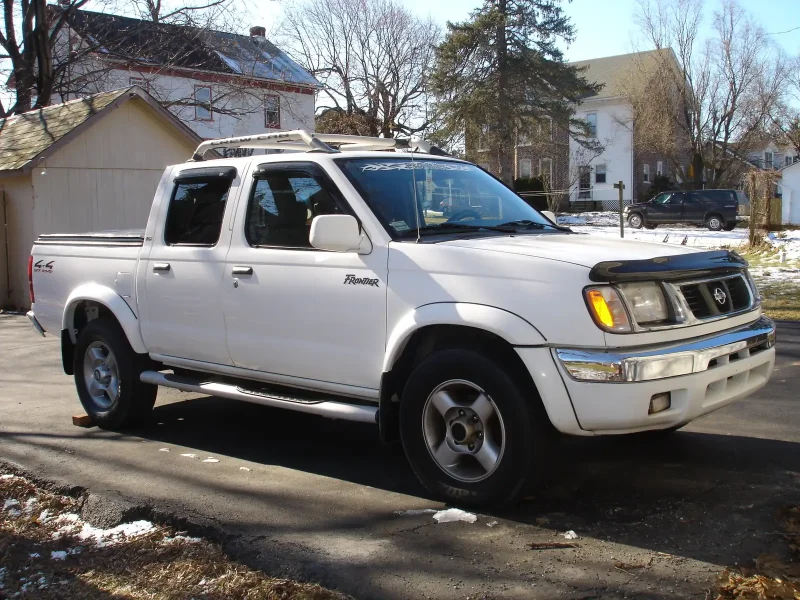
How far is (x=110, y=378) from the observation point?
6754 mm

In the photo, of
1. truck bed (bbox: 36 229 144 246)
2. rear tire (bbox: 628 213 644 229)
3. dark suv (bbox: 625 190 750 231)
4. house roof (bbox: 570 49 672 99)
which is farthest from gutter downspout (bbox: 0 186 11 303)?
house roof (bbox: 570 49 672 99)

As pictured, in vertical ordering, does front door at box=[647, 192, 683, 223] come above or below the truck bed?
above

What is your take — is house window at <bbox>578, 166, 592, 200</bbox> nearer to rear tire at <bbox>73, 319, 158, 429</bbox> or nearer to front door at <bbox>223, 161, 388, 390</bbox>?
rear tire at <bbox>73, 319, 158, 429</bbox>

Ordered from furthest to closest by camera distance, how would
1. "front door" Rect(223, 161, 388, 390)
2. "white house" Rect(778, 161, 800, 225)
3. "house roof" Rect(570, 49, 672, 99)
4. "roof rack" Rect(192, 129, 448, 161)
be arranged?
1. "house roof" Rect(570, 49, 672, 99)
2. "white house" Rect(778, 161, 800, 225)
3. "roof rack" Rect(192, 129, 448, 161)
4. "front door" Rect(223, 161, 388, 390)

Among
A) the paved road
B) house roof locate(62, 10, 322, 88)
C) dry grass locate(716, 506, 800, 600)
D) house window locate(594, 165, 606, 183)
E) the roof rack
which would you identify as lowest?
the paved road

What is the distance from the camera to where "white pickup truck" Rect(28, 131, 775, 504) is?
4195mm

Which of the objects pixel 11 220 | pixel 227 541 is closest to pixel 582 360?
pixel 227 541

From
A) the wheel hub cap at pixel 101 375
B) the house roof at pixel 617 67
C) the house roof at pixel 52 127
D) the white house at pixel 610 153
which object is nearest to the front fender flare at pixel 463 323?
the wheel hub cap at pixel 101 375

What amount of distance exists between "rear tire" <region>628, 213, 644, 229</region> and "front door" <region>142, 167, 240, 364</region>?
1260 inches

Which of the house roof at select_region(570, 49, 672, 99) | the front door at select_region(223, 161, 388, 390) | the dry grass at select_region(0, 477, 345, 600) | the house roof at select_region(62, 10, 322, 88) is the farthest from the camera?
the house roof at select_region(570, 49, 672, 99)

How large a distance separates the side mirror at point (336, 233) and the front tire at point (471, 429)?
802 mm

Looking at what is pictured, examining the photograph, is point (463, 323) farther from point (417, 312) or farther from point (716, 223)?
point (716, 223)

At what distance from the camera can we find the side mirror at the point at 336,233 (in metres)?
4.79

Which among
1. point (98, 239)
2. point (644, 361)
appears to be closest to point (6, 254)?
point (98, 239)
